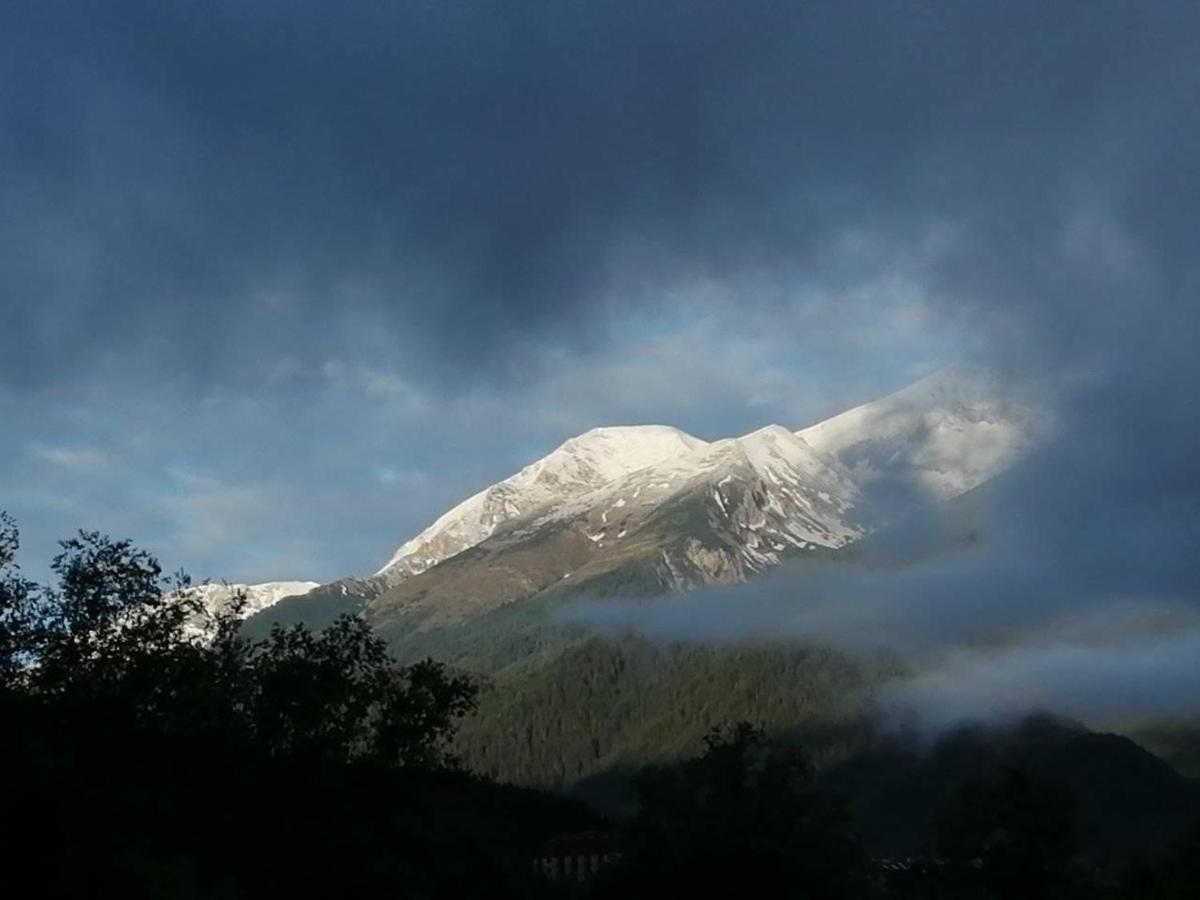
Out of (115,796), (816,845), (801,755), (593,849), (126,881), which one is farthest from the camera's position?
(593,849)

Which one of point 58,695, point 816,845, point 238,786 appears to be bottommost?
point 816,845

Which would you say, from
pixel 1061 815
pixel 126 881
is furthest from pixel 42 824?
pixel 1061 815

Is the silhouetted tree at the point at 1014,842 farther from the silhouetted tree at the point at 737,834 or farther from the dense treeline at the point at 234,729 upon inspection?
the dense treeline at the point at 234,729

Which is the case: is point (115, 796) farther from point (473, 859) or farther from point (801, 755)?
point (801, 755)

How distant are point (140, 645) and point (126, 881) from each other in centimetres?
1326

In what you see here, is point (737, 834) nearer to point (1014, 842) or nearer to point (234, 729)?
point (234, 729)

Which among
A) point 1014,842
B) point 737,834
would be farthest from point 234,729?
point 1014,842

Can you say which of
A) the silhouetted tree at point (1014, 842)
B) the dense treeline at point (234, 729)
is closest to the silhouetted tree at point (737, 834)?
the dense treeline at point (234, 729)

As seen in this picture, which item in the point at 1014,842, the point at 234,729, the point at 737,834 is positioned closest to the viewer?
the point at 234,729

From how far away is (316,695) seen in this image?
180 ft

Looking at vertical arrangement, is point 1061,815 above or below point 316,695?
below

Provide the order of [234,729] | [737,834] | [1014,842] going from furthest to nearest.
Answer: [1014,842]
[737,834]
[234,729]

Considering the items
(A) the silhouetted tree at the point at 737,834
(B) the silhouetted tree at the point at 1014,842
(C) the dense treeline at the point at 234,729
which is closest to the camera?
(C) the dense treeline at the point at 234,729

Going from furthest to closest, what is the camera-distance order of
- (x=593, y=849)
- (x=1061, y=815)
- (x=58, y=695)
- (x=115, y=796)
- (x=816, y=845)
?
1. (x=593, y=849)
2. (x=1061, y=815)
3. (x=816, y=845)
4. (x=58, y=695)
5. (x=115, y=796)
